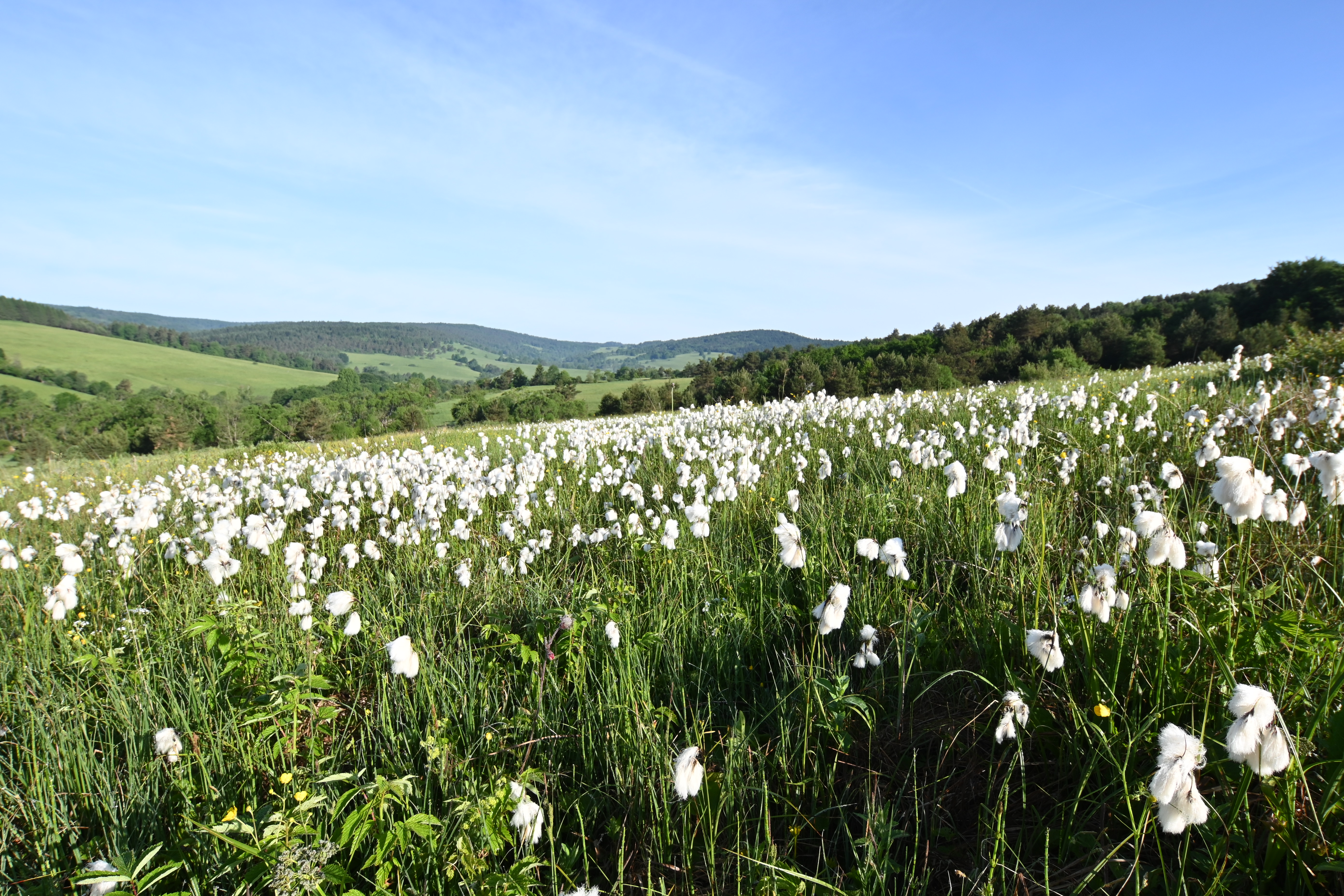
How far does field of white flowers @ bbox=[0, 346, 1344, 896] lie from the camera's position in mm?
1810

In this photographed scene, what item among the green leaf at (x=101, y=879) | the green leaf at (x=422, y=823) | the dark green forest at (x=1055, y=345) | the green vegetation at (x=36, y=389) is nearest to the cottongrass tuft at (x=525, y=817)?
the green leaf at (x=422, y=823)

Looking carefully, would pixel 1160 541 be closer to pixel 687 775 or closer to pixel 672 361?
pixel 687 775

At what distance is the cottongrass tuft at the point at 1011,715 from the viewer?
187 centimetres

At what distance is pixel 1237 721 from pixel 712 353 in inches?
5510

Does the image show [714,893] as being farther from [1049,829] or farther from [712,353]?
[712,353]

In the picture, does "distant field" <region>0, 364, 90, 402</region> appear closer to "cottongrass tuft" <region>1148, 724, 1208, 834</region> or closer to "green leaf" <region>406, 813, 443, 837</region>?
"green leaf" <region>406, 813, 443, 837</region>

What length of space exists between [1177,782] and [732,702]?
184 cm

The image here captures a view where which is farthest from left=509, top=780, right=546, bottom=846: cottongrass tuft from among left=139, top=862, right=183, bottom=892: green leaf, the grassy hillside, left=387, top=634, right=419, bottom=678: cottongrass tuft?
the grassy hillside

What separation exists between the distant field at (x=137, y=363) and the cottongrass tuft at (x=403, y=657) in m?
105

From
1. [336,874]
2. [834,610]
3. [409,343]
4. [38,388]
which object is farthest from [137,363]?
[834,610]

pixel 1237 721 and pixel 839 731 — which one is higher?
pixel 1237 721

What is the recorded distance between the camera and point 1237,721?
1.37 metres

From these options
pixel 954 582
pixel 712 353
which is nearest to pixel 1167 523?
pixel 954 582

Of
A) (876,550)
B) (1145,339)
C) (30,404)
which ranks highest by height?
(1145,339)
